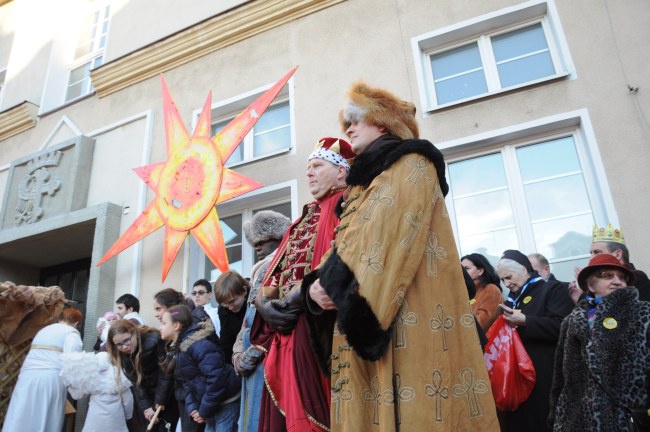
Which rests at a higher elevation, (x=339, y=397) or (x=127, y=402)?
(x=127, y=402)

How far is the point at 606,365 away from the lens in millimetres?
2480

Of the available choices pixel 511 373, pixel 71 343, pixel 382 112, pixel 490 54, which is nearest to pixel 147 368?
pixel 71 343

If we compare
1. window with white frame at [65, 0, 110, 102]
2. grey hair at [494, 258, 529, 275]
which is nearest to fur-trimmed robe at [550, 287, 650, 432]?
grey hair at [494, 258, 529, 275]

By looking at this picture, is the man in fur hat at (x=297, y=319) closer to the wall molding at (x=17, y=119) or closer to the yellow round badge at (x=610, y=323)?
the yellow round badge at (x=610, y=323)

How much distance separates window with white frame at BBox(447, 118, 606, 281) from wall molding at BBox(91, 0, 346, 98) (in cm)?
340

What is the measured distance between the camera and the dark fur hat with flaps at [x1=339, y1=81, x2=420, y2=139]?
206cm

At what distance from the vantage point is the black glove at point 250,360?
2.48m

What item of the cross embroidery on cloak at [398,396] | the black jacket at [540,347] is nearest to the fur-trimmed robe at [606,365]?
the black jacket at [540,347]

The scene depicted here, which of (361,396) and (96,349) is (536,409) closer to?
(361,396)

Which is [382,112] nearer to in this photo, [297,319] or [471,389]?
[297,319]

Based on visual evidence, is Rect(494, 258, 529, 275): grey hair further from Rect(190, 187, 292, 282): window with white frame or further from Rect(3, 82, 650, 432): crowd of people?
Rect(190, 187, 292, 282): window with white frame

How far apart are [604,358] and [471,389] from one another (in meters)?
1.29

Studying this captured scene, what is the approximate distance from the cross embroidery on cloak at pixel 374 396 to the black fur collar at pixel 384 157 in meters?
0.71

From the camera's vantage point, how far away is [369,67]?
20.9ft
